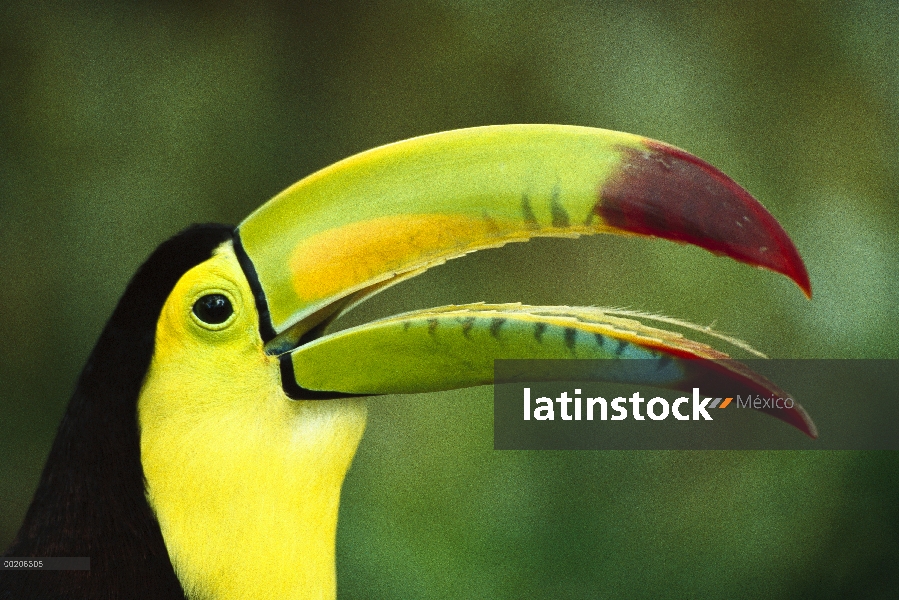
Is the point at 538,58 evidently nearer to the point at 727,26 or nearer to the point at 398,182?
the point at 727,26

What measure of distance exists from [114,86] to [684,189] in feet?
8.84

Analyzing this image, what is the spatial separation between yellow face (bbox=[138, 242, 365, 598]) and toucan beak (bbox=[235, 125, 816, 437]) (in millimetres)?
48

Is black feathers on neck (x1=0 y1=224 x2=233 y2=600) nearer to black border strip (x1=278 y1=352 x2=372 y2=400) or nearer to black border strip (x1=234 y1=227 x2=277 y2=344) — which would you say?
black border strip (x1=234 y1=227 x2=277 y2=344)

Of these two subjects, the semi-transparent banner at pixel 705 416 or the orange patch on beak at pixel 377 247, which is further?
the semi-transparent banner at pixel 705 416

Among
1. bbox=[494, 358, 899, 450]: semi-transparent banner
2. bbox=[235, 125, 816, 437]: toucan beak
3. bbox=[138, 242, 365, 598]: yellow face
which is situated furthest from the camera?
bbox=[494, 358, 899, 450]: semi-transparent banner

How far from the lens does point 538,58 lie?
3607 mm

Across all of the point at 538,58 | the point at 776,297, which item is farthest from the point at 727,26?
the point at 776,297

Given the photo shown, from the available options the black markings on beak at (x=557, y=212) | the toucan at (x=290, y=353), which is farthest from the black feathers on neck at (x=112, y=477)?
the black markings on beak at (x=557, y=212)

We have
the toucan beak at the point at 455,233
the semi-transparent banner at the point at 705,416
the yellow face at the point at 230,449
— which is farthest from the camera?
the semi-transparent banner at the point at 705,416

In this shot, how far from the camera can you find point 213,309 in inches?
62.5

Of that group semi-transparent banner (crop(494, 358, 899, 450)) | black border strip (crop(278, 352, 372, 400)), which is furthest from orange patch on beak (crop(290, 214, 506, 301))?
semi-transparent banner (crop(494, 358, 899, 450))

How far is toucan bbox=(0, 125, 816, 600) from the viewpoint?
1.53 metres

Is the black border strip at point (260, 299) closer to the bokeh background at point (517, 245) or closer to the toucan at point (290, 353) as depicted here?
the toucan at point (290, 353)

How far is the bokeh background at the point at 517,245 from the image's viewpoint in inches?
129
